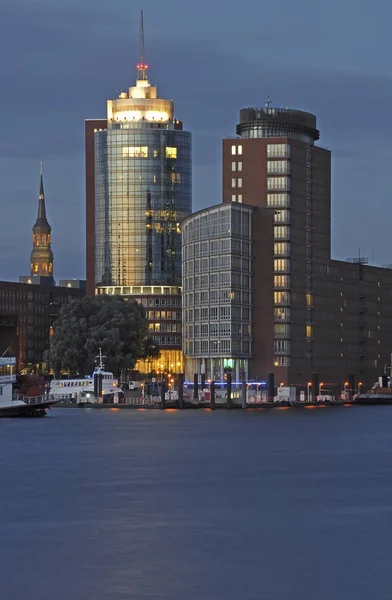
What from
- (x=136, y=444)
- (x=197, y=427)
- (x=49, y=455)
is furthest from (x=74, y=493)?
(x=197, y=427)

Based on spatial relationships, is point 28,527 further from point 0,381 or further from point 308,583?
point 0,381

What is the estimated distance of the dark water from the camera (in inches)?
2359

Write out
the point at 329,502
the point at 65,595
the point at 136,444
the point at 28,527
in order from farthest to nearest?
the point at 136,444 < the point at 329,502 < the point at 28,527 < the point at 65,595

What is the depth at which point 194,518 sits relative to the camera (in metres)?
78.8

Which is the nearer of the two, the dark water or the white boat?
the dark water

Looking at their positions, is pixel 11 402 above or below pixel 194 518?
above

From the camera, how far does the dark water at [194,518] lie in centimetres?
5991

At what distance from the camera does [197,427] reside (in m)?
164

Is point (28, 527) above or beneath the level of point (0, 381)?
beneath

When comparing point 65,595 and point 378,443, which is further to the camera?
point 378,443

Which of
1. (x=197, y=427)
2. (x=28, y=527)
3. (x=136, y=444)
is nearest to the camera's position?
(x=28, y=527)

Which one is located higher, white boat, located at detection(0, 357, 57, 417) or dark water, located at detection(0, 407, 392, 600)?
white boat, located at detection(0, 357, 57, 417)

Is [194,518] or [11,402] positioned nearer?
[194,518]

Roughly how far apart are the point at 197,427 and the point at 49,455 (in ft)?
149
